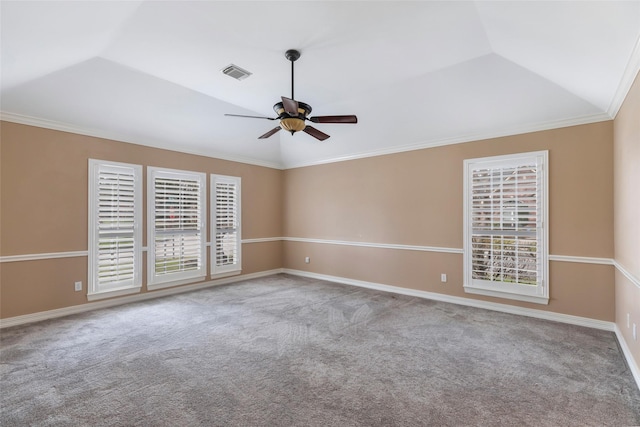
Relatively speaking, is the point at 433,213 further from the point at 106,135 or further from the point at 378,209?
the point at 106,135

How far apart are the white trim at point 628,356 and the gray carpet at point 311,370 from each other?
63 mm

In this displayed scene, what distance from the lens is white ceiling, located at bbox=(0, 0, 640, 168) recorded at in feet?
8.36

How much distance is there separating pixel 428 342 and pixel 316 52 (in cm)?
333

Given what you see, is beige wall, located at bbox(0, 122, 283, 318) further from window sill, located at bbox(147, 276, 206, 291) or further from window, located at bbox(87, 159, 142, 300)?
window sill, located at bbox(147, 276, 206, 291)

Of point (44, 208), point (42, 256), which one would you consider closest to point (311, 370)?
point (42, 256)

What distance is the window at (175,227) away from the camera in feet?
17.2

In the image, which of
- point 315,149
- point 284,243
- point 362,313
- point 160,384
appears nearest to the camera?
point 160,384

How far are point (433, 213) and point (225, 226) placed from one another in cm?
396

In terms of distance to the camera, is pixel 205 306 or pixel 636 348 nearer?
pixel 636 348

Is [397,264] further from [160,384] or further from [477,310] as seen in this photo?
[160,384]

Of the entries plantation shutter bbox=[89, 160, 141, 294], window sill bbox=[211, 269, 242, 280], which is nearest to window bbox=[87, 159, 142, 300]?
plantation shutter bbox=[89, 160, 141, 294]

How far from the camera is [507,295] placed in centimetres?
439

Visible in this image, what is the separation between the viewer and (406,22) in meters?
2.79

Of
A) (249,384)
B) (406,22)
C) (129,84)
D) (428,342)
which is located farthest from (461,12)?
(129,84)
